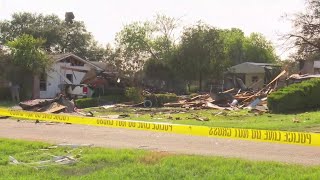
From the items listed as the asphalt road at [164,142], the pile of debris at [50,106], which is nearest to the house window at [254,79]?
the pile of debris at [50,106]

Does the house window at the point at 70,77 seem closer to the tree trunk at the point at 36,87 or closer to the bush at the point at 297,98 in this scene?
the tree trunk at the point at 36,87

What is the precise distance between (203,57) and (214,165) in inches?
1788

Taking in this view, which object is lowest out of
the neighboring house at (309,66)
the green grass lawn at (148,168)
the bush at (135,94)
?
the green grass lawn at (148,168)

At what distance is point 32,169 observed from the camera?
8.94 m

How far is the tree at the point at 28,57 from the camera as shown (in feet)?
134

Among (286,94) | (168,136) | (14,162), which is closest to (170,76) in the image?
(286,94)

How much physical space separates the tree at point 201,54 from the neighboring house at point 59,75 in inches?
409

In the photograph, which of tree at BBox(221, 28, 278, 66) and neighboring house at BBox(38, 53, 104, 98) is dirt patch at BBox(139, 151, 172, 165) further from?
tree at BBox(221, 28, 278, 66)

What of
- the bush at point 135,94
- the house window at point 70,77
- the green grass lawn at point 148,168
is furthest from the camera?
the house window at point 70,77

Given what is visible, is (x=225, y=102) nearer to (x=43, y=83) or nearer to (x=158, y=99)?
(x=158, y=99)

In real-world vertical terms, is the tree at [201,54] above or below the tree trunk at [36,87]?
above

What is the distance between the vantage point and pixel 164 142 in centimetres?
1358

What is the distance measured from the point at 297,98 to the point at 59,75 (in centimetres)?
2755

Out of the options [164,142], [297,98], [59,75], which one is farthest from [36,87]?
[164,142]
